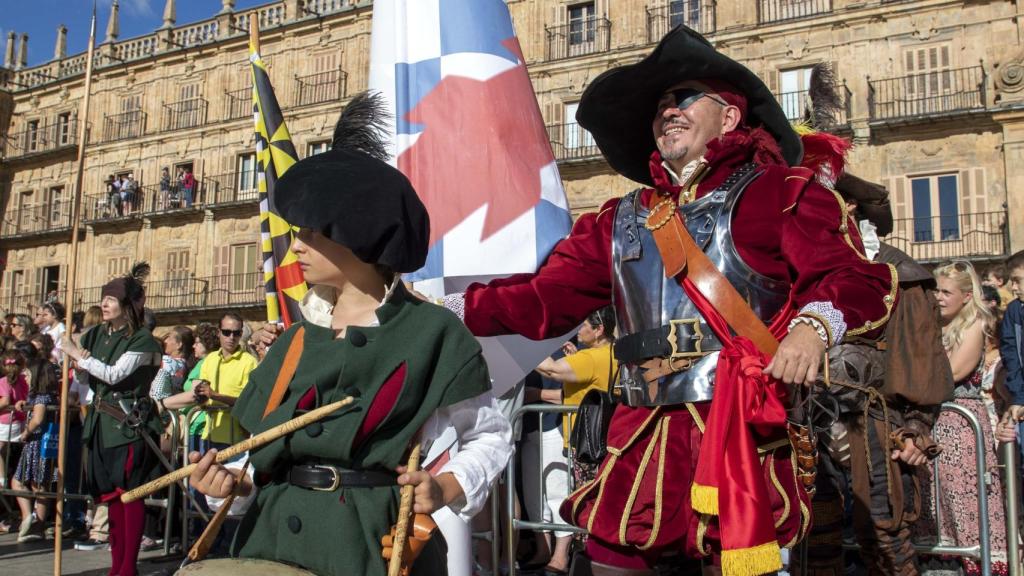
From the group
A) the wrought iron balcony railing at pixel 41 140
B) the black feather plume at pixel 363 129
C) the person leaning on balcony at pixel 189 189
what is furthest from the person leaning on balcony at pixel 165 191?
the black feather plume at pixel 363 129

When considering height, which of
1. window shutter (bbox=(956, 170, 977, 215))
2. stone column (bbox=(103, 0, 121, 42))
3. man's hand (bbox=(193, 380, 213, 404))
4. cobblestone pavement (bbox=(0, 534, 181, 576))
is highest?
stone column (bbox=(103, 0, 121, 42))

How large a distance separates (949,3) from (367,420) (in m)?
25.1

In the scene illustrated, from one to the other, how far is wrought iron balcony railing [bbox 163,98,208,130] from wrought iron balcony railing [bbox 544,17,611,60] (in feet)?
45.7

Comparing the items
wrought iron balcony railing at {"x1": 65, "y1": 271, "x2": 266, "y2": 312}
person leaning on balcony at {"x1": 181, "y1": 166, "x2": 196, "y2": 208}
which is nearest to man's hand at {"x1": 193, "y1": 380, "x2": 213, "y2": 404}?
wrought iron balcony railing at {"x1": 65, "y1": 271, "x2": 266, "y2": 312}

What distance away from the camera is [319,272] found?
2441 mm

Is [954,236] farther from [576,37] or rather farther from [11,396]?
[11,396]

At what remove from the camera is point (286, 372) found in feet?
7.75

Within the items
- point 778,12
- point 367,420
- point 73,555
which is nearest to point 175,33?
point 778,12

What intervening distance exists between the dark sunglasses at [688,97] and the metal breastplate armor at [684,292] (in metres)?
0.29

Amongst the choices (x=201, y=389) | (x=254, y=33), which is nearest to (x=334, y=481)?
(x=254, y=33)

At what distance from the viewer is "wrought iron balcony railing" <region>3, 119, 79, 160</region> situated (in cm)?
3747

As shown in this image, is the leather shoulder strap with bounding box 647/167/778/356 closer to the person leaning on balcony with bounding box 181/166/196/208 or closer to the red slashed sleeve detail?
the red slashed sleeve detail

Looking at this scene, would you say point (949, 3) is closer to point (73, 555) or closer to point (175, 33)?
point (73, 555)

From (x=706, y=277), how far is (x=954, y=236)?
22.7 m
